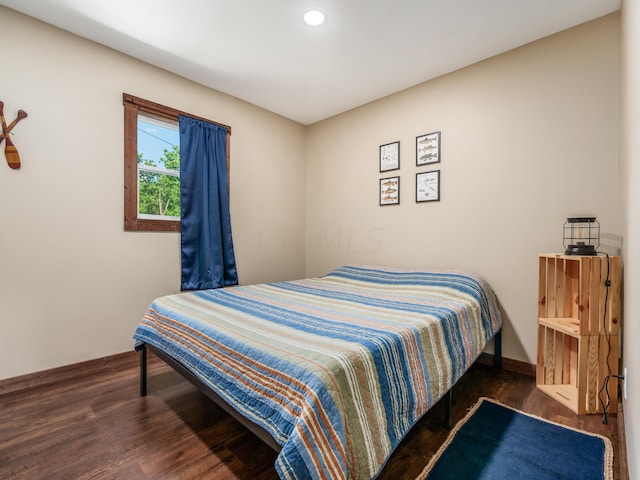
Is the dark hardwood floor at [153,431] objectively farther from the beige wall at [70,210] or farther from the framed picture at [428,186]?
the framed picture at [428,186]

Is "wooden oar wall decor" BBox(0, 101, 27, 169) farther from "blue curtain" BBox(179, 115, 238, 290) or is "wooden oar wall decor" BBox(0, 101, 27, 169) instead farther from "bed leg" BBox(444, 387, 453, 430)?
"bed leg" BBox(444, 387, 453, 430)

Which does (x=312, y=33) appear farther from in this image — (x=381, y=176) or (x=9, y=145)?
(x=9, y=145)

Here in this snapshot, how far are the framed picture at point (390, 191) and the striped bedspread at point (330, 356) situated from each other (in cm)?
113

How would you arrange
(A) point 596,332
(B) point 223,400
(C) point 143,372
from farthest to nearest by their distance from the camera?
(C) point 143,372 → (A) point 596,332 → (B) point 223,400

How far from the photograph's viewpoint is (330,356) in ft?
3.76

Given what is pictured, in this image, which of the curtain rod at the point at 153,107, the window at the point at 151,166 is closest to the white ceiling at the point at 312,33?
the curtain rod at the point at 153,107

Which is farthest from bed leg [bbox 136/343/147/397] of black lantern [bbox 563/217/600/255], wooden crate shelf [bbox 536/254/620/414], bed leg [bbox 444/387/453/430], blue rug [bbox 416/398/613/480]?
black lantern [bbox 563/217/600/255]

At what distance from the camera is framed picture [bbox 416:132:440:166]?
288cm

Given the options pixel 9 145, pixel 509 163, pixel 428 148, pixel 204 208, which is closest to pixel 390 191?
pixel 428 148

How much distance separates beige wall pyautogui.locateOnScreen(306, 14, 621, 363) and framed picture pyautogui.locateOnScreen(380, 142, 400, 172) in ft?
0.17

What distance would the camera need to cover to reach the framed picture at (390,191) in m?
Result: 3.16

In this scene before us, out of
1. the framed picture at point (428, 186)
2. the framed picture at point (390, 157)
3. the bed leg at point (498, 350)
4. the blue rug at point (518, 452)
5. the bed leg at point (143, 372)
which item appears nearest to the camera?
the blue rug at point (518, 452)

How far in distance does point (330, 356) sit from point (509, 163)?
226 centimetres

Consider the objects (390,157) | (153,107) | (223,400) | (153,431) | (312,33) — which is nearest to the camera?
(223,400)
